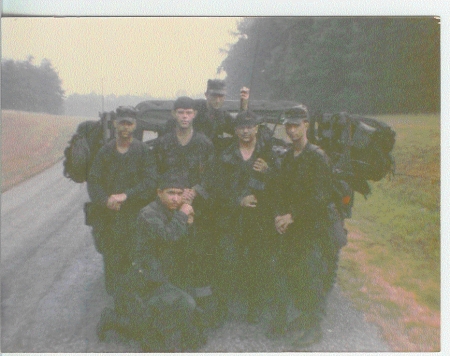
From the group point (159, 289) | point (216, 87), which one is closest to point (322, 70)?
point (216, 87)

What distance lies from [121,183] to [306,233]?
1.49m

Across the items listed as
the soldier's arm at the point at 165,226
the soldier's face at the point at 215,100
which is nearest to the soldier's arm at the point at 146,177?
the soldier's arm at the point at 165,226

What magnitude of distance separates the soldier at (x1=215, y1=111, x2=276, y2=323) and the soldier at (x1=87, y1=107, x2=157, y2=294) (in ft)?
1.91

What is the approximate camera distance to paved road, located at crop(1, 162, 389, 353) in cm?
307

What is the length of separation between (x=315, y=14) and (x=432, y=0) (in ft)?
3.23

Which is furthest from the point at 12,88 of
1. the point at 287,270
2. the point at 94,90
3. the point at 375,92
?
the point at 375,92

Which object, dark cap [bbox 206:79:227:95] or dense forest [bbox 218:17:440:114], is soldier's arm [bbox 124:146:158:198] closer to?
dark cap [bbox 206:79:227:95]

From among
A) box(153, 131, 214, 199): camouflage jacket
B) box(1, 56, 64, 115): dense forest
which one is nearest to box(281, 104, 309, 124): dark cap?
box(153, 131, 214, 199): camouflage jacket

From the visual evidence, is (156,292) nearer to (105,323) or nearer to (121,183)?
(105,323)

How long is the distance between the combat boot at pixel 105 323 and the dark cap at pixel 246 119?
168 cm

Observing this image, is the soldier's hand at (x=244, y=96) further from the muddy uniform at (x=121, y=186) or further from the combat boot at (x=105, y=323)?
the combat boot at (x=105, y=323)

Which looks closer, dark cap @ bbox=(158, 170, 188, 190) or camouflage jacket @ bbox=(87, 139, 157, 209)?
dark cap @ bbox=(158, 170, 188, 190)

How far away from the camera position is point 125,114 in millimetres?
3193

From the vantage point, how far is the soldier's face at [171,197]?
2.92 metres
